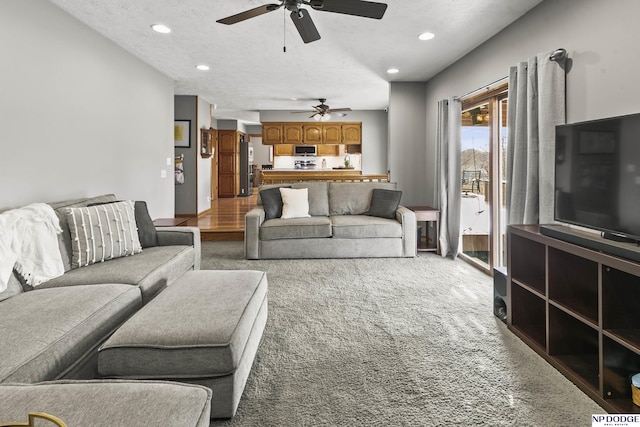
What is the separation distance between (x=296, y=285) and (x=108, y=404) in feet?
8.78

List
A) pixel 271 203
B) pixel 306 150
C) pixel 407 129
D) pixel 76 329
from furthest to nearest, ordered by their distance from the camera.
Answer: pixel 306 150
pixel 407 129
pixel 271 203
pixel 76 329

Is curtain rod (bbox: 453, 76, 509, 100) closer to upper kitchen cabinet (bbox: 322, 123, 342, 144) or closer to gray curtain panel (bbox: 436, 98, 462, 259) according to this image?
gray curtain panel (bbox: 436, 98, 462, 259)

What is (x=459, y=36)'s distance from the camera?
3.92 metres

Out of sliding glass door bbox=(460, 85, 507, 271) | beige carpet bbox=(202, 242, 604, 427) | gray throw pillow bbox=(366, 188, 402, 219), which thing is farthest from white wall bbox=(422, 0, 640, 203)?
gray throw pillow bbox=(366, 188, 402, 219)

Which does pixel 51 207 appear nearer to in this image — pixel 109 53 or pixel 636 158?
pixel 109 53

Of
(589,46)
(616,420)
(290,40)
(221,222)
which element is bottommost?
(616,420)

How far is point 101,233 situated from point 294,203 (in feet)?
8.90

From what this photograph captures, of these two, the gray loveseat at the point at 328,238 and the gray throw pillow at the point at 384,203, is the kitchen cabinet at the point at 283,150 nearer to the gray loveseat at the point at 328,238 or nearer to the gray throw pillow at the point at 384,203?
the gray throw pillow at the point at 384,203

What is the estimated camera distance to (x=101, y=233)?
2812 mm

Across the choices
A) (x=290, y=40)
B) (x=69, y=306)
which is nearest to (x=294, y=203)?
(x=290, y=40)

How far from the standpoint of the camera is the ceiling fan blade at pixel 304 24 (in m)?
2.68

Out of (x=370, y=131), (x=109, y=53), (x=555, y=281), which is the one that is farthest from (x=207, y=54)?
(x=370, y=131)

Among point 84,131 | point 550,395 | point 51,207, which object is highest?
point 84,131

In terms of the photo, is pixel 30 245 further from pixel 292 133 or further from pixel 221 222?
pixel 292 133
